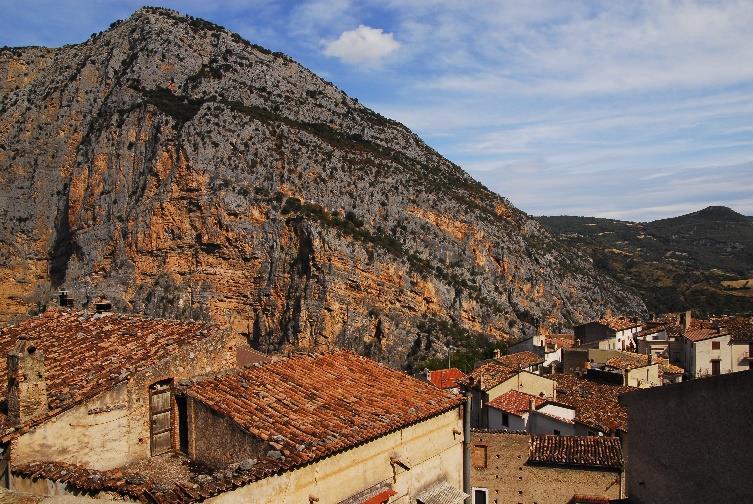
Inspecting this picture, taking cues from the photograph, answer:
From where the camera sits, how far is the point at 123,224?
63.7m

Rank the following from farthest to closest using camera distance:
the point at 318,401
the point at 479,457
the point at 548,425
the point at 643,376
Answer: the point at 643,376 < the point at 548,425 < the point at 479,457 < the point at 318,401

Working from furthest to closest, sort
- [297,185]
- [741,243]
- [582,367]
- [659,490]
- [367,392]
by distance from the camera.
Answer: [741,243] < [297,185] < [582,367] < [367,392] < [659,490]

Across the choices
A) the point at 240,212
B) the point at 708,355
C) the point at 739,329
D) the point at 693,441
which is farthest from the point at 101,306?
the point at 240,212

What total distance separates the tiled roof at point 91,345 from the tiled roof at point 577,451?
42.3ft

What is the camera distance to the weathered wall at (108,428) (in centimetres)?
954

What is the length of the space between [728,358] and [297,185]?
42603 mm

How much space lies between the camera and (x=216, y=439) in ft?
33.8

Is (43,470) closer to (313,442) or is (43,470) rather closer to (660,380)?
(313,442)

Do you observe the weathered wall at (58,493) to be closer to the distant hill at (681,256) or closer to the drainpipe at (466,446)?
the drainpipe at (466,446)

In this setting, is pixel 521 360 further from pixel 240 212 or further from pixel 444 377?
pixel 240 212

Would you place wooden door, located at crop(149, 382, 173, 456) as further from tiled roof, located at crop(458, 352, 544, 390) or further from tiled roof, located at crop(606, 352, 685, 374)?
tiled roof, located at crop(606, 352, 685, 374)

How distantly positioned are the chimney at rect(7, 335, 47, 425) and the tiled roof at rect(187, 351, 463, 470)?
2.26m

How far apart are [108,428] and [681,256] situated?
144550mm

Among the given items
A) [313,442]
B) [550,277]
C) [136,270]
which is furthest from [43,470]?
[550,277]
